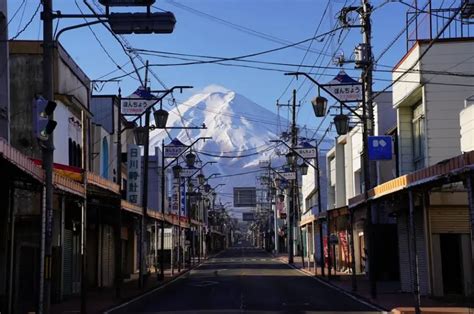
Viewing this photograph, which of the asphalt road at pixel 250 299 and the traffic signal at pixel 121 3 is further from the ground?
the traffic signal at pixel 121 3

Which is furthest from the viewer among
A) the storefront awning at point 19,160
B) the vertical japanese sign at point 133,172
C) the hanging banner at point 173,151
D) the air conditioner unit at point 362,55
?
the vertical japanese sign at point 133,172

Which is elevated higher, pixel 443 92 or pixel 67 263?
pixel 443 92

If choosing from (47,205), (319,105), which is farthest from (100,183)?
(319,105)

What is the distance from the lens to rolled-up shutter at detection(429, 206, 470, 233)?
25.7 meters

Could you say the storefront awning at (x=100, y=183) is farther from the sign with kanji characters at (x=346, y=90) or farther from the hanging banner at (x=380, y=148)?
the hanging banner at (x=380, y=148)

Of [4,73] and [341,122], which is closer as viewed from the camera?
[4,73]

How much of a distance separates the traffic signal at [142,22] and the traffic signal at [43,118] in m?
2.49

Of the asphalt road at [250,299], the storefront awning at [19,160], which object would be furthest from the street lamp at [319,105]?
the storefront awning at [19,160]

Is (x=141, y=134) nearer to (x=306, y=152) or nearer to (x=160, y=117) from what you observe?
(x=160, y=117)

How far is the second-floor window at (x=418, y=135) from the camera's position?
29.5 m

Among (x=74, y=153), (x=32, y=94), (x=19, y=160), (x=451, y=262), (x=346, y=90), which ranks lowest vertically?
(x=451, y=262)

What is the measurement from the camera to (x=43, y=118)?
1552 cm

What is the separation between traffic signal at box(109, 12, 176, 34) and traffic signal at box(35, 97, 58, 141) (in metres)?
2.49

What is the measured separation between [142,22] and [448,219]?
52.3ft
